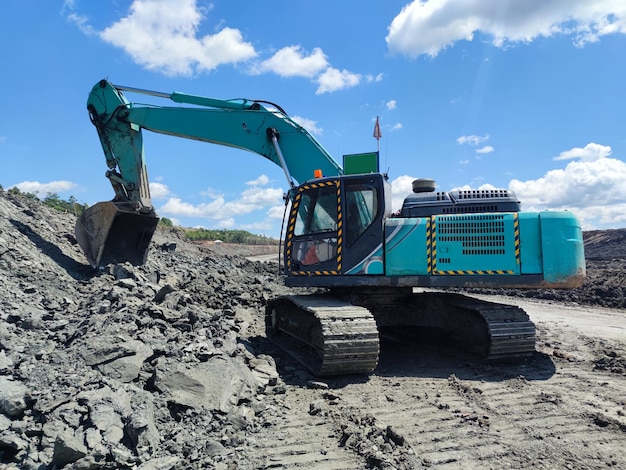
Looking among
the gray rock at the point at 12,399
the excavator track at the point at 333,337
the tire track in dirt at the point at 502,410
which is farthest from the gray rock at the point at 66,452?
the excavator track at the point at 333,337

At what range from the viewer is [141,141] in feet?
31.6

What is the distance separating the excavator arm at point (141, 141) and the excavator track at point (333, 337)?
2.61 meters

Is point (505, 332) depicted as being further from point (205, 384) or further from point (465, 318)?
point (205, 384)

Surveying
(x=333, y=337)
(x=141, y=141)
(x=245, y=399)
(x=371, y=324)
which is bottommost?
(x=245, y=399)

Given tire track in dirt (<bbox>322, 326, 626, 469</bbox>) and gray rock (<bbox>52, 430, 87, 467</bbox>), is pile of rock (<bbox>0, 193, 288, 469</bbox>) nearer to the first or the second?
gray rock (<bbox>52, 430, 87, 467</bbox>)

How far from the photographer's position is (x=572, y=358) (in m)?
6.97

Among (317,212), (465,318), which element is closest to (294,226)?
(317,212)

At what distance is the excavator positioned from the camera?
6109mm

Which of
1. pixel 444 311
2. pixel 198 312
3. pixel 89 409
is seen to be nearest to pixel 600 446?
pixel 444 311

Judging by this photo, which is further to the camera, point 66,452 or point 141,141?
point 141,141

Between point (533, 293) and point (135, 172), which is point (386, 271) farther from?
point (533, 293)

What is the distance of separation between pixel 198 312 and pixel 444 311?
3755mm

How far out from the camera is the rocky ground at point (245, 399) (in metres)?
3.73

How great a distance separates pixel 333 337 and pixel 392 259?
155 cm
